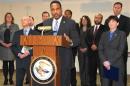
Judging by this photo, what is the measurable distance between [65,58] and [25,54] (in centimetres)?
125

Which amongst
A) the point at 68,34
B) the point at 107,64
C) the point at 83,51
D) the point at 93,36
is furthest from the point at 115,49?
the point at 83,51

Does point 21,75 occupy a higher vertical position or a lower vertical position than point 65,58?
lower

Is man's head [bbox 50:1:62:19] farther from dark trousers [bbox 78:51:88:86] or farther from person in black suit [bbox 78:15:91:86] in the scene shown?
dark trousers [bbox 78:51:88:86]

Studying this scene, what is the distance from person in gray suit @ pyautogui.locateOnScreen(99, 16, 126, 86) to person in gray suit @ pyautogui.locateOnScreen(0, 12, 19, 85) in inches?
109

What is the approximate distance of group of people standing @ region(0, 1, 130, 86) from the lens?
3.66 m

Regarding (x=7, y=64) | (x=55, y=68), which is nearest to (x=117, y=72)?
(x=55, y=68)

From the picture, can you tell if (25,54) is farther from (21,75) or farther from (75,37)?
(75,37)

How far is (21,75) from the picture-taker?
4832mm

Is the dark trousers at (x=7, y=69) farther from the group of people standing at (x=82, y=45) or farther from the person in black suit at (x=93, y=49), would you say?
the person in black suit at (x=93, y=49)

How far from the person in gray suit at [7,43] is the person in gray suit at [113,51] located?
2761 mm

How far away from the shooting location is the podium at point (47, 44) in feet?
11.0

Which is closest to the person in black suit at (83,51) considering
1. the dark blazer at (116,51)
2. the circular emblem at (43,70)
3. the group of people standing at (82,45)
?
the group of people standing at (82,45)

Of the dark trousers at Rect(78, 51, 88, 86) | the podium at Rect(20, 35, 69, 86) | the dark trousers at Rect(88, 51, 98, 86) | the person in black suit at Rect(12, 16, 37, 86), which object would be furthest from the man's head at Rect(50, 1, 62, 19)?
the dark trousers at Rect(78, 51, 88, 86)

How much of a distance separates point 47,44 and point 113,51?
1655 mm
